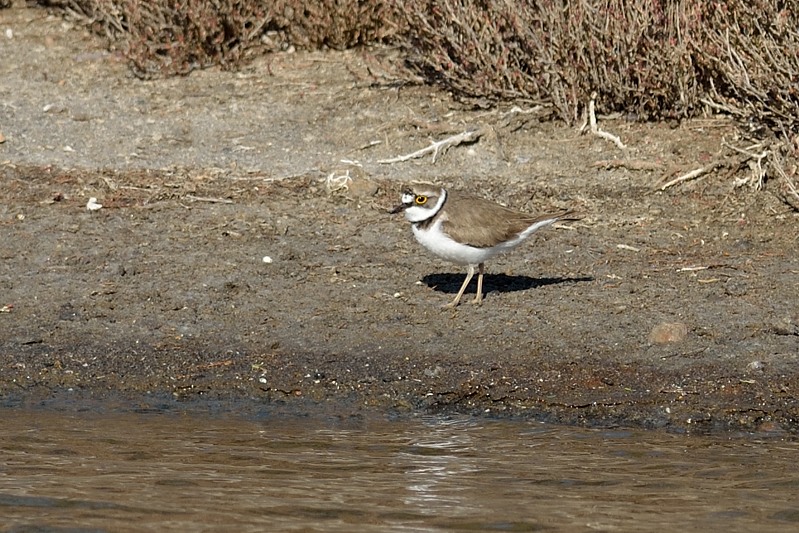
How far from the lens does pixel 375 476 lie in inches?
264

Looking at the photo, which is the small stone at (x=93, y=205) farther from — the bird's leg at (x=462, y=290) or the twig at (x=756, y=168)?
the twig at (x=756, y=168)

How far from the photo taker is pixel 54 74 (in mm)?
13328

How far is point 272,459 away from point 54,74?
7.40 m

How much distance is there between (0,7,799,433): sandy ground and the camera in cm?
793

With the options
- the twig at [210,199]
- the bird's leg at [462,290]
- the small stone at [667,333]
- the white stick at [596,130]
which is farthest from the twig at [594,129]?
the small stone at [667,333]

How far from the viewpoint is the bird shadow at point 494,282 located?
934 centimetres

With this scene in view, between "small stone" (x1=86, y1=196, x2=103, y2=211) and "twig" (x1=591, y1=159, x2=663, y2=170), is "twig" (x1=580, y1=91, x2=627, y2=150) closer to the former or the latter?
"twig" (x1=591, y1=159, x2=663, y2=170)

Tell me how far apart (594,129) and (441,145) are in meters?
1.27

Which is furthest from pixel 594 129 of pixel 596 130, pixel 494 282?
pixel 494 282

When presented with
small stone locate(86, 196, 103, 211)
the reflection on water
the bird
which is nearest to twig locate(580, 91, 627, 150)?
the bird

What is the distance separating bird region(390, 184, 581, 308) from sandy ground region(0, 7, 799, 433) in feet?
1.30

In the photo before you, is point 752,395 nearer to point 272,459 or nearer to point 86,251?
point 272,459

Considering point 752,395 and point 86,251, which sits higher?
point 752,395

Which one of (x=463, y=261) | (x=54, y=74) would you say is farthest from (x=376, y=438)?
(x=54, y=74)
